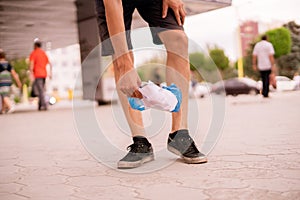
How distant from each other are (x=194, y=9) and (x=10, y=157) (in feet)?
38.1

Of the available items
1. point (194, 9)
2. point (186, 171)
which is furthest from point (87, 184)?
point (194, 9)

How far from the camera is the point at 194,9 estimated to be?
13.6 metres

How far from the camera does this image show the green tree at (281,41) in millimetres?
42406

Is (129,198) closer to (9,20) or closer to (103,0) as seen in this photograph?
(103,0)

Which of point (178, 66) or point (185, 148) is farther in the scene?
point (178, 66)

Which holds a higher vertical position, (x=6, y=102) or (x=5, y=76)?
(x=5, y=76)

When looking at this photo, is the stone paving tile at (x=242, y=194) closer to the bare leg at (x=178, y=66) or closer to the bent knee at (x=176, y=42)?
the bare leg at (x=178, y=66)

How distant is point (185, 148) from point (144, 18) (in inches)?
31.4

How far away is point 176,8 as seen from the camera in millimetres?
2285

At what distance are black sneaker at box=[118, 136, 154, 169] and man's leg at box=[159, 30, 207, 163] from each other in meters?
0.13

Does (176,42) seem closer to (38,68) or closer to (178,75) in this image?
(178,75)

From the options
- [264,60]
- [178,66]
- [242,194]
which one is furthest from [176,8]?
[264,60]

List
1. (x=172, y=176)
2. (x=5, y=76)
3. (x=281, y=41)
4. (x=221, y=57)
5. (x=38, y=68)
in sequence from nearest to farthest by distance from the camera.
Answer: (x=172, y=176) < (x=5, y=76) < (x=38, y=68) < (x=281, y=41) < (x=221, y=57)

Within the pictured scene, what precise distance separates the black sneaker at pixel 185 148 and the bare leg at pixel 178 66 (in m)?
0.05
